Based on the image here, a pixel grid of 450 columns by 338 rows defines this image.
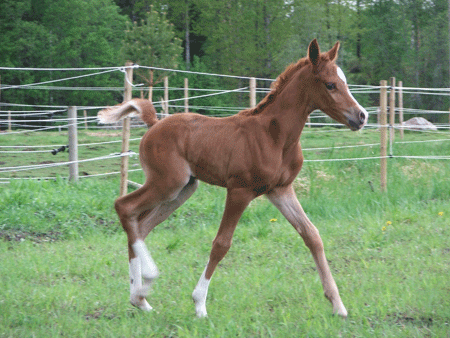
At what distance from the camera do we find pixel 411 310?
352 cm

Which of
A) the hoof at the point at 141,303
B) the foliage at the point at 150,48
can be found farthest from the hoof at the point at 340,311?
the foliage at the point at 150,48

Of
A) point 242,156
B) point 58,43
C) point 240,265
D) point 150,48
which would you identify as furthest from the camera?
point 58,43

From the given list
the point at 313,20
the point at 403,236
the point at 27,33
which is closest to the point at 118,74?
the point at 27,33

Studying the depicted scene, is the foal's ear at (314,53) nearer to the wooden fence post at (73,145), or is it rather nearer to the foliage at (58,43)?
the wooden fence post at (73,145)

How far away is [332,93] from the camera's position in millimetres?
3426

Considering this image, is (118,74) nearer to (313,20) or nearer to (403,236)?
(313,20)

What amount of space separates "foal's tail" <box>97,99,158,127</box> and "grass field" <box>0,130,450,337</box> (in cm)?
135

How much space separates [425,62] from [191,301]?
3681cm

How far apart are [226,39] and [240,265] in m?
32.8

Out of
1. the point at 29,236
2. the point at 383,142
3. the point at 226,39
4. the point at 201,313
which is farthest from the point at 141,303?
the point at 226,39

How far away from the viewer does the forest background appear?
32.8 metres

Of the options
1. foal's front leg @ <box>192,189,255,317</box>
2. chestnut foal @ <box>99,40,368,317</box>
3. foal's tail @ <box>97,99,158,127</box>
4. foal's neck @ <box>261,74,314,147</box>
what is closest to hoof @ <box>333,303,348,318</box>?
chestnut foal @ <box>99,40,368,317</box>

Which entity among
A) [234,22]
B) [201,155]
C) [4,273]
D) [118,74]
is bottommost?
[4,273]

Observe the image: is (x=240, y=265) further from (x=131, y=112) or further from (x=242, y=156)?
(x=131, y=112)
